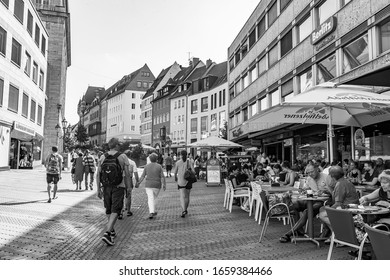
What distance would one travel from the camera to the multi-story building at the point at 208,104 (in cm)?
4600

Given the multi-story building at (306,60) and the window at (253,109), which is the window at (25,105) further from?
the window at (253,109)

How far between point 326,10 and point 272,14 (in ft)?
25.4

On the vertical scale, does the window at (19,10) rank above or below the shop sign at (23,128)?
above

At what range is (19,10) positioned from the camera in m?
22.3

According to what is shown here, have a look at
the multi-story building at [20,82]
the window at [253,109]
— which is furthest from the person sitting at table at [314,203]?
the window at [253,109]

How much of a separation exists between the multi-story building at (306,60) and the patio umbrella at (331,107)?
0.97ft

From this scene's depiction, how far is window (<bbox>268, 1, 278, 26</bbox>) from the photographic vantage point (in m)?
22.6

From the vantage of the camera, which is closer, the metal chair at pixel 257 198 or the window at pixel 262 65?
the metal chair at pixel 257 198

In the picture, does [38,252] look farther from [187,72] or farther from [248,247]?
[187,72]

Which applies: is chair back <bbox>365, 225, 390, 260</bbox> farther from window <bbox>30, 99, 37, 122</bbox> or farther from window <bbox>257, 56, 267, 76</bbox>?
window <bbox>30, 99, 37, 122</bbox>

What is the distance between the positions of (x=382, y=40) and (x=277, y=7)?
37.0 ft

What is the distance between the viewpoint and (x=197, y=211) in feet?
30.9

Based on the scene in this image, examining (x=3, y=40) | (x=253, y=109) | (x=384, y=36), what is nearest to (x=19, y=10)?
(x=3, y=40)
